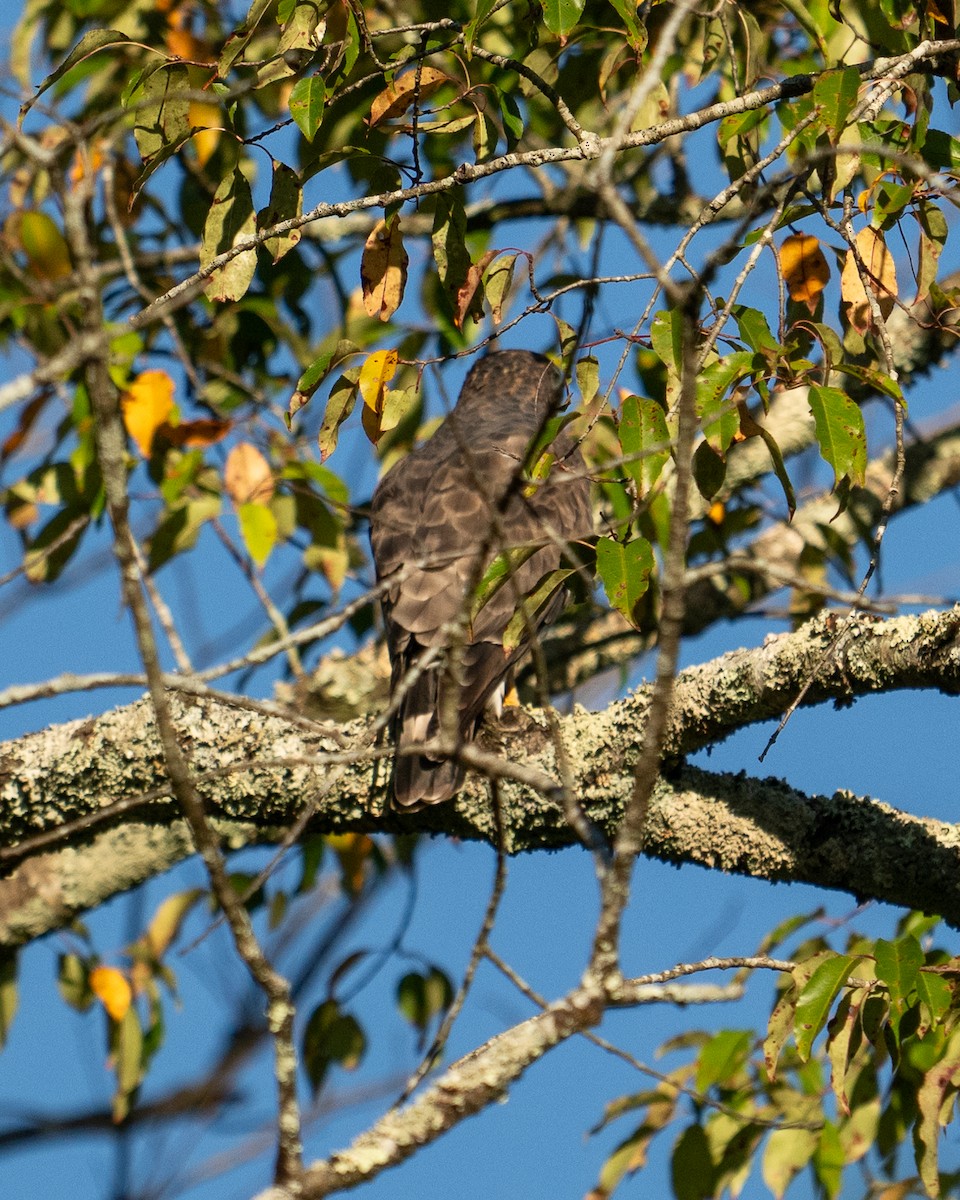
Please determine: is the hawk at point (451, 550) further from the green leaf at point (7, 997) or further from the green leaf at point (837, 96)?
the green leaf at point (7, 997)

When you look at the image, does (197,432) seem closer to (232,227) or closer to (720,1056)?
(232,227)

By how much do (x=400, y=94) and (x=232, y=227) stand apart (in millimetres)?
394

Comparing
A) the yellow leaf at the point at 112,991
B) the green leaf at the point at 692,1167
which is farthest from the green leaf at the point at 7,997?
the green leaf at the point at 692,1167

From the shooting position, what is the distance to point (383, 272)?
8.86 ft

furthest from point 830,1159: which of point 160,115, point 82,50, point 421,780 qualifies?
point 82,50

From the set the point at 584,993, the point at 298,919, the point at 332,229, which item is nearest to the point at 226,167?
the point at 332,229

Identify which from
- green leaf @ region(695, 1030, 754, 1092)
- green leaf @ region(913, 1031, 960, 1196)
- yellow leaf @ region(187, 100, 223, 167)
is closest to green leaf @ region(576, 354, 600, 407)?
green leaf @ region(913, 1031, 960, 1196)

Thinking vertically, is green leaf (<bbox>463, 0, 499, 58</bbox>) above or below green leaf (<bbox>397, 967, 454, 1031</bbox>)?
above

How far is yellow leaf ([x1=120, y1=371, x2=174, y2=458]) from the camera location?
4148 mm

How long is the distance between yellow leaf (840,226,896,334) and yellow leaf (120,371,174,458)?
225cm

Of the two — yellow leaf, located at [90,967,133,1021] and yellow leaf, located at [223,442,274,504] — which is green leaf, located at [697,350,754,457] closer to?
yellow leaf, located at [223,442,274,504]

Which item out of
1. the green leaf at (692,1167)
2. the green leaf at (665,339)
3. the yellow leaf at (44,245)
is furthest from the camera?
the yellow leaf at (44,245)

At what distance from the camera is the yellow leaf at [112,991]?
174 inches

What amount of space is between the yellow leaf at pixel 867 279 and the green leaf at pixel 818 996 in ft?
3.78
